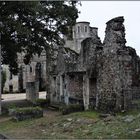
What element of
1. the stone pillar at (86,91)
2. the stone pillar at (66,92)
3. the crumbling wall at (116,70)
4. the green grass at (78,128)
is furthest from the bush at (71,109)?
the stone pillar at (66,92)

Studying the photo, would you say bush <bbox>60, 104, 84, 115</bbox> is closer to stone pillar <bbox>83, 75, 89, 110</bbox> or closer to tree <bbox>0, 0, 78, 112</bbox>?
stone pillar <bbox>83, 75, 89, 110</bbox>

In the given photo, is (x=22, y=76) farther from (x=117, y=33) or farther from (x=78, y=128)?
(x=78, y=128)

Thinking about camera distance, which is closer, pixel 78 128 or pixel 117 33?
pixel 78 128

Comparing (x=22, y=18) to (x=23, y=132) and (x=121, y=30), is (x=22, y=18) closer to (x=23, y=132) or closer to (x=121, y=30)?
(x=121, y=30)

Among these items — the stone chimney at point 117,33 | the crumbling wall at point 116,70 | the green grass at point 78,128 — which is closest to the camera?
the green grass at point 78,128

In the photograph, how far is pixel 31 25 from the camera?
103ft

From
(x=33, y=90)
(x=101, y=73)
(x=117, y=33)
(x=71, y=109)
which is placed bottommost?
(x=71, y=109)

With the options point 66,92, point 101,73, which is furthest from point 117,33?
point 66,92

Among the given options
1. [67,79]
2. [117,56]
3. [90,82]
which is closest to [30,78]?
[67,79]

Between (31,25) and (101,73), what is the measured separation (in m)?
11.0

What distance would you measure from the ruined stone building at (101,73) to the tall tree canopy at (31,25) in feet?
7.98

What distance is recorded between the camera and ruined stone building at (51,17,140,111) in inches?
794

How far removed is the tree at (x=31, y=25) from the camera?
1069 inches

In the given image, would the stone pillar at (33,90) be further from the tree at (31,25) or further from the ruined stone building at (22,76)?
the ruined stone building at (22,76)
